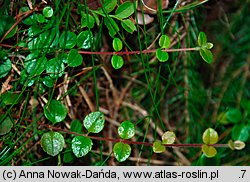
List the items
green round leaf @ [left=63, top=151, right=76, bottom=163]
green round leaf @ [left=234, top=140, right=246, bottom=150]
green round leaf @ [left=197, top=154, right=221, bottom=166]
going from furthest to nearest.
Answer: green round leaf @ [left=197, top=154, right=221, bottom=166]
green round leaf @ [left=63, top=151, right=76, bottom=163]
green round leaf @ [left=234, top=140, right=246, bottom=150]

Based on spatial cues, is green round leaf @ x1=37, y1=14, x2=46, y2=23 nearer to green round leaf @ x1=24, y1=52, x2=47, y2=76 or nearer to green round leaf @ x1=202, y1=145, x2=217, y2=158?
green round leaf @ x1=24, y1=52, x2=47, y2=76

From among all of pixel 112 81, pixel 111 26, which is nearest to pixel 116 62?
pixel 111 26

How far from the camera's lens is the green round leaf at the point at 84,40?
77 cm

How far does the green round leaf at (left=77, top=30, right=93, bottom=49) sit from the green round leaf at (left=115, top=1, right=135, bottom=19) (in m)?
0.07

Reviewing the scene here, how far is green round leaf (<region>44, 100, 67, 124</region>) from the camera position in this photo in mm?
764

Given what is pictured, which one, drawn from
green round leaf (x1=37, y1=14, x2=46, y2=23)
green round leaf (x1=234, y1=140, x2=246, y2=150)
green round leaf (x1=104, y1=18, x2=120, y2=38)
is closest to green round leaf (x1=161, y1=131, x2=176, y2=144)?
green round leaf (x1=234, y1=140, x2=246, y2=150)

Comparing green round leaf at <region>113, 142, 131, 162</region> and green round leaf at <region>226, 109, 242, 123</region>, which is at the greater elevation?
green round leaf at <region>226, 109, 242, 123</region>

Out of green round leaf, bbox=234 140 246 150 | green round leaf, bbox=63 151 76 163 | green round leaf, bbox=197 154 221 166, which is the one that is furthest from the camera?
green round leaf, bbox=197 154 221 166

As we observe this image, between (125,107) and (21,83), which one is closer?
(21,83)

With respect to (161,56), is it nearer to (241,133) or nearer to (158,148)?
(158,148)

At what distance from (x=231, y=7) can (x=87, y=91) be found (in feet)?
1.72

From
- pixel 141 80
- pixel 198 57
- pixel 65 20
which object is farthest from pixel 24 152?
pixel 198 57

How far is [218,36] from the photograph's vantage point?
128cm

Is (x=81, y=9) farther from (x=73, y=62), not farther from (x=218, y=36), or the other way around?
(x=218, y=36)
